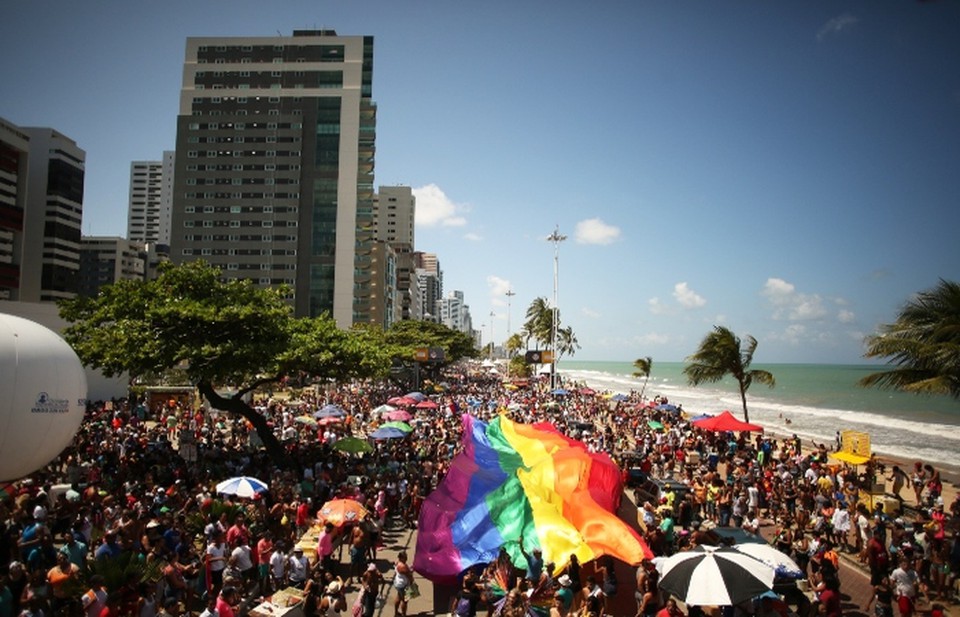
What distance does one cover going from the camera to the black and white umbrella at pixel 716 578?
811 centimetres

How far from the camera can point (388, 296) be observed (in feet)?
387

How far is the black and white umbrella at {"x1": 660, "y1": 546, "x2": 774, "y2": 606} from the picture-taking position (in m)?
8.11

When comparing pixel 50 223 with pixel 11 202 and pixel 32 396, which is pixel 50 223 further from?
pixel 32 396

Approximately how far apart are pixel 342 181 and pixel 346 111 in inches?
479

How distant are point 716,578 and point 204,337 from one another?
1842 cm

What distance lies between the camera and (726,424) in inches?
1043

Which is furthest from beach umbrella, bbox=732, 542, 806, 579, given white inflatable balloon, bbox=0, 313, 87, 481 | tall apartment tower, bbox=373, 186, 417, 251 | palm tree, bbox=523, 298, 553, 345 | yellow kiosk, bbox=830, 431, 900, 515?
tall apartment tower, bbox=373, 186, 417, 251

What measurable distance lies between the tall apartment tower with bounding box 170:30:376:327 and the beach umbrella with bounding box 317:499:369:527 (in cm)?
8035

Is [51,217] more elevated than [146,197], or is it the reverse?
[146,197]

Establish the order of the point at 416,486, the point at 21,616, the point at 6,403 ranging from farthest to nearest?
the point at 416,486, the point at 6,403, the point at 21,616

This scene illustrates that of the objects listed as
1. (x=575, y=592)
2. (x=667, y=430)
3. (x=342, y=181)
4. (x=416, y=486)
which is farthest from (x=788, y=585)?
(x=342, y=181)

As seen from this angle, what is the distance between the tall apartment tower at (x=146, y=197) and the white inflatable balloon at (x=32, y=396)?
19863 centimetres

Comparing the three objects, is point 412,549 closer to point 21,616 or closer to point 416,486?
point 416,486

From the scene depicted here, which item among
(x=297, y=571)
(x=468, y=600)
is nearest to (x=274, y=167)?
(x=297, y=571)
